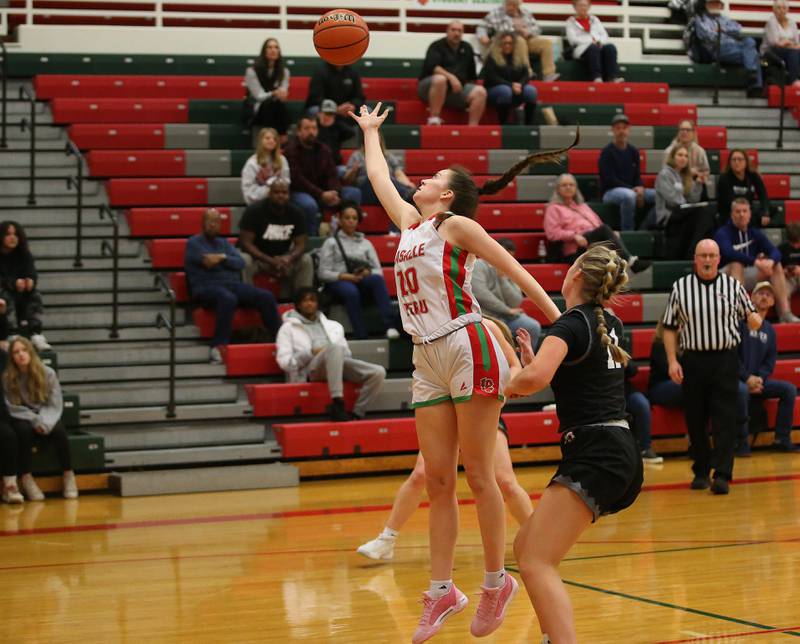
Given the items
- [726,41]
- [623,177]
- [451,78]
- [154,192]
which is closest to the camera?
[154,192]

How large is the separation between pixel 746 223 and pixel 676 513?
548cm

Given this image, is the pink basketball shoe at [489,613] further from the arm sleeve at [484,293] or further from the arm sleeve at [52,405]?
the arm sleeve at [484,293]

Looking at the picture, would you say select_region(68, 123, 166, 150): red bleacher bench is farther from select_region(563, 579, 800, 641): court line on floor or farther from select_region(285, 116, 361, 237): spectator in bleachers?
select_region(563, 579, 800, 641): court line on floor

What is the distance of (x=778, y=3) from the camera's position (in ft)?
56.2

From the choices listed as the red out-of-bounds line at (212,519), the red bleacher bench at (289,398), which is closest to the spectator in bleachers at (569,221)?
the red bleacher bench at (289,398)

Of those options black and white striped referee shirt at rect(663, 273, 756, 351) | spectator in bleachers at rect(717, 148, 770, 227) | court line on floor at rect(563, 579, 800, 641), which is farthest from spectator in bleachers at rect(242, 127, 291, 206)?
A: court line on floor at rect(563, 579, 800, 641)

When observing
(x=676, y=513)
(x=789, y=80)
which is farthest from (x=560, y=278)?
(x=789, y=80)

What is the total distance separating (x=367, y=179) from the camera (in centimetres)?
1314

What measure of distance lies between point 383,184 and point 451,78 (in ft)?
31.0

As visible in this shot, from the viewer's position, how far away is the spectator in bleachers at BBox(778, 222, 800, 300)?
1337cm

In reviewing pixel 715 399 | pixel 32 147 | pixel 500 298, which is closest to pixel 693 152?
pixel 500 298

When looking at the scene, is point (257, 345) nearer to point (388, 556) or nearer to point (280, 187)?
point (280, 187)

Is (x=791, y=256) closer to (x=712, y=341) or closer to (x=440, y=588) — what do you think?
(x=712, y=341)

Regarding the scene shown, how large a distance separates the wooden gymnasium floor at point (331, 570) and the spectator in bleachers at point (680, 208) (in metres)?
4.21
